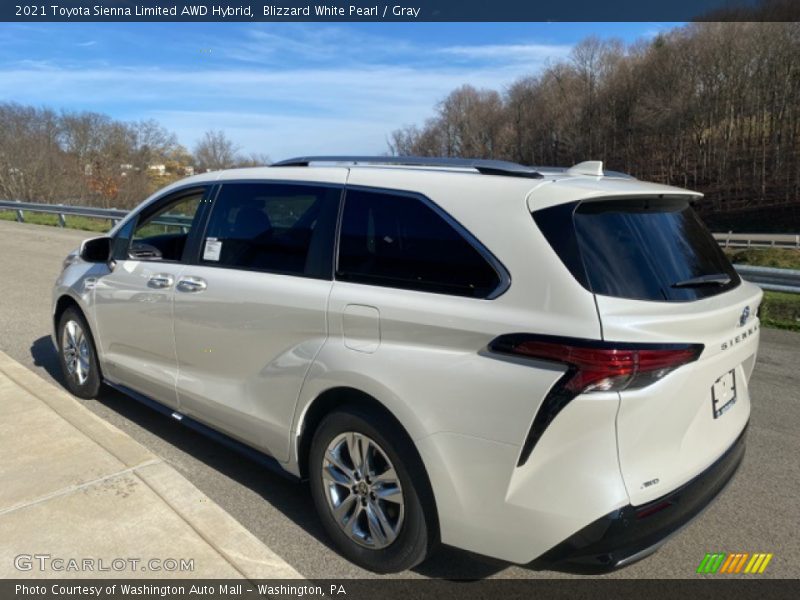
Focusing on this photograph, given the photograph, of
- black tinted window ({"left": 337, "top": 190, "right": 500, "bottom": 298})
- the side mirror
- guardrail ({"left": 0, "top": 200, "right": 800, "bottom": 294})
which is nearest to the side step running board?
the side mirror

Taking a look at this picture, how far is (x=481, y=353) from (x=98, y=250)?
3.42 metres

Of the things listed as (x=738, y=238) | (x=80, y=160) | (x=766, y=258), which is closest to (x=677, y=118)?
(x=738, y=238)

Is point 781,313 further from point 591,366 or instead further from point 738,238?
point 738,238

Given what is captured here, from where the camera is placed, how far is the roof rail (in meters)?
2.77

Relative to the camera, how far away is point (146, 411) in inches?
190

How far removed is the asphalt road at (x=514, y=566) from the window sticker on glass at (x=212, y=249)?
1304 millimetres

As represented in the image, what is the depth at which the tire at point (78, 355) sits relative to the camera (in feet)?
15.7

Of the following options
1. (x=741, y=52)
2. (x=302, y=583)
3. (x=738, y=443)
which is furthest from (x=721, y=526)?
(x=741, y=52)

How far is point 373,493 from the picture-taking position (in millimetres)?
2795

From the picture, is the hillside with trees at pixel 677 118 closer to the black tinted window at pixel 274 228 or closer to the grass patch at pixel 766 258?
the grass patch at pixel 766 258

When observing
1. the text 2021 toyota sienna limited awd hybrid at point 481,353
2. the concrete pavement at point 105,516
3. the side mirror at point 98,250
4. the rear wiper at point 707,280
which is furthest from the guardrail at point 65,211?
the rear wiper at point 707,280

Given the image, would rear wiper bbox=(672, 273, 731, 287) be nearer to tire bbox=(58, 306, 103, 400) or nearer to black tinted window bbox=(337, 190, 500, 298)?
black tinted window bbox=(337, 190, 500, 298)

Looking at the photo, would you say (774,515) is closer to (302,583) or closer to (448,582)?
(448,582)

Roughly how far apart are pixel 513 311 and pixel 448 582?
1.31 m
